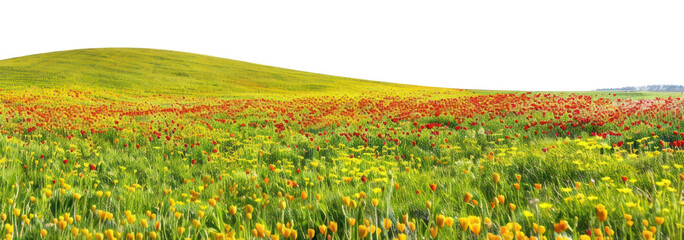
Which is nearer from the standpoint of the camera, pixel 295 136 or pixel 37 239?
pixel 37 239

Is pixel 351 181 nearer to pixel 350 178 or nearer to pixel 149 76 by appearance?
pixel 350 178

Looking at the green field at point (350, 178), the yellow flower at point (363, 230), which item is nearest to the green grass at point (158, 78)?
the green field at point (350, 178)

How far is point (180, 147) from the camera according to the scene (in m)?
7.11

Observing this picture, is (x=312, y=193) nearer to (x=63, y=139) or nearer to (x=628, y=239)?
(x=628, y=239)

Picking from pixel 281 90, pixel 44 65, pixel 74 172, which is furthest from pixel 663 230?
pixel 44 65

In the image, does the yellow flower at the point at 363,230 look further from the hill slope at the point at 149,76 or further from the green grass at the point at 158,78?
the hill slope at the point at 149,76

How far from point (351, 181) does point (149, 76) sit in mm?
38583

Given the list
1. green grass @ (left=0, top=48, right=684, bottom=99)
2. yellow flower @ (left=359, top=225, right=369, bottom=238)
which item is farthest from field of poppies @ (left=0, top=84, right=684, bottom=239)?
green grass @ (left=0, top=48, right=684, bottom=99)

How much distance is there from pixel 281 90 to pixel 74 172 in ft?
105

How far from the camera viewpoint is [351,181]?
4637 millimetres

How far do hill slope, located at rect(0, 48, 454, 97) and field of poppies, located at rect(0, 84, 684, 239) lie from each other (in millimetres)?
21384

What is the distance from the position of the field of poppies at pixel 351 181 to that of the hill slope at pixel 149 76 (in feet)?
70.2

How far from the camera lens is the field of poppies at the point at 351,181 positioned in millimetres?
2334

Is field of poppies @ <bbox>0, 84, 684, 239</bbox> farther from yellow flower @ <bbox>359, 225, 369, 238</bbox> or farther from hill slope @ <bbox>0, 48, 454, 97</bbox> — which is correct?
hill slope @ <bbox>0, 48, 454, 97</bbox>
